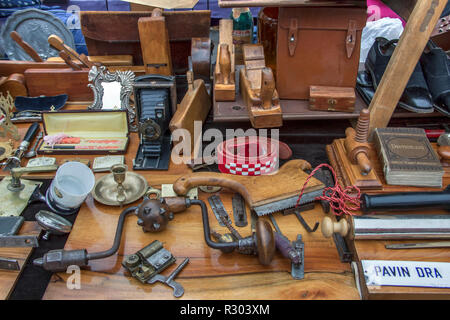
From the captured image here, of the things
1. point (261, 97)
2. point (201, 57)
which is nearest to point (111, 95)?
point (201, 57)

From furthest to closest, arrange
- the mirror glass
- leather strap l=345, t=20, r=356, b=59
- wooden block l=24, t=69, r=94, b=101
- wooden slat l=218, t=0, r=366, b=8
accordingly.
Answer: wooden block l=24, t=69, r=94, b=101
the mirror glass
leather strap l=345, t=20, r=356, b=59
wooden slat l=218, t=0, r=366, b=8

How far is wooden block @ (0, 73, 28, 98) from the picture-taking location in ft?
9.07

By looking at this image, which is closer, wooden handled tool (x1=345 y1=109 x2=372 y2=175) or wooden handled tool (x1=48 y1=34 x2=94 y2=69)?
wooden handled tool (x1=345 y1=109 x2=372 y2=175)

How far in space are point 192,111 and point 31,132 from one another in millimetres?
1046

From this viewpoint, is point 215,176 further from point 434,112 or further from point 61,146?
point 434,112

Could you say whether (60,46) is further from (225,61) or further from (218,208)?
(218,208)

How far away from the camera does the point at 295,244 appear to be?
1.73 metres

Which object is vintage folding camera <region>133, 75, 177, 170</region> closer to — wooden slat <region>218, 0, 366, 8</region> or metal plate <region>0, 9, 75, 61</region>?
wooden slat <region>218, 0, 366, 8</region>

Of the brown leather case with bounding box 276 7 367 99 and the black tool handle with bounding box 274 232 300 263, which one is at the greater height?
the brown leather case with bounding box 276 7 367 99

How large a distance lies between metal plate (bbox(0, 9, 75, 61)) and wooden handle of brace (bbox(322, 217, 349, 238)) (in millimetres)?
2889

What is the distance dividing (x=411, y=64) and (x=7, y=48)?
3.26 m

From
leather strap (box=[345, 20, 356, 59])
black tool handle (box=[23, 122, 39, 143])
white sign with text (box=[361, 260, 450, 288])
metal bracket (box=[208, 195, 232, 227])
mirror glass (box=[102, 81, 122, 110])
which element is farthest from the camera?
mirror glass (box=[102, 81, 122, 110])

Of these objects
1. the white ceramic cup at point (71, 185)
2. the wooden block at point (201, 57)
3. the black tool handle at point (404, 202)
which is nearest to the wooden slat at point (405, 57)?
the black tool handle at point (404, 202)

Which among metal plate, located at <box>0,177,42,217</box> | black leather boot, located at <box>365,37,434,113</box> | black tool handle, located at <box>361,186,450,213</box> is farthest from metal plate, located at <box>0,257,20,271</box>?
black leather boot, located at <box>365,37,434,113</box>
